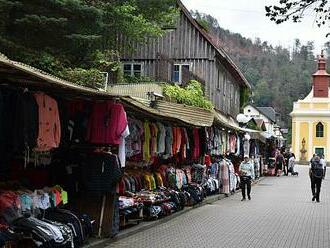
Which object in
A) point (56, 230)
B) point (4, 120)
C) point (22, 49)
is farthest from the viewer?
point (22, 49)

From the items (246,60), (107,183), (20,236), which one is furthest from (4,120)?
(246,60)

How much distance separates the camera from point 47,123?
9.25 meters

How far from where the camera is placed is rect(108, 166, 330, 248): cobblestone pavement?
1228 centimetres

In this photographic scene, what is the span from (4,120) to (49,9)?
1183 cm

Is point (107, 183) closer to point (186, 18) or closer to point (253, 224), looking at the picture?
point (253, 224)

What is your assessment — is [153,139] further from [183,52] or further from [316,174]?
[183,52]

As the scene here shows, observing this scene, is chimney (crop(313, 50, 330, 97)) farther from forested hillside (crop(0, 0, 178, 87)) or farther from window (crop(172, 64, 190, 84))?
forested hillside (crop(0, 0, 178, 87))

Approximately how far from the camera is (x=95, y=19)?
20234mm

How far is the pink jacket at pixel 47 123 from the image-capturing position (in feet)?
29.6

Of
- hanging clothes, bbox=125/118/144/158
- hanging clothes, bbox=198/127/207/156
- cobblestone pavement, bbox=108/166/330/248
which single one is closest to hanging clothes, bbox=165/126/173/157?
cobblestone pavement, bbox=108/166/330/248

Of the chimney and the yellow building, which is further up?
the chimney

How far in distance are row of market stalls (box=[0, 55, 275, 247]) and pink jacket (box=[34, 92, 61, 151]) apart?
1cm

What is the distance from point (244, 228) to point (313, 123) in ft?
262

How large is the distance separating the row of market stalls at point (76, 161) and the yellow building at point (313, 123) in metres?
75.7
